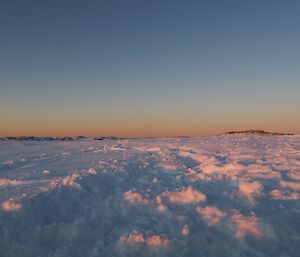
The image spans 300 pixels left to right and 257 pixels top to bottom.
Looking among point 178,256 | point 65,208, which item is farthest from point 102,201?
point 178,256

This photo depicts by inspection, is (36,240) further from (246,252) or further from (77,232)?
(246,252)

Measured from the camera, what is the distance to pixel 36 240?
222 inches

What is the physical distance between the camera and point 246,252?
5320 millimetres

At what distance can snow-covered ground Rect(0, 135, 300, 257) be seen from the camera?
546 centimetres

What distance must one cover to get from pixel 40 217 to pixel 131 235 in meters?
1.78

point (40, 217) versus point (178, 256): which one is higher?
point (40, 217)

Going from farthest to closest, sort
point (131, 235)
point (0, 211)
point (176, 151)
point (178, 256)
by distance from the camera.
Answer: point (176, 151), point (0, 211), point (131, 235), point (178, 256)

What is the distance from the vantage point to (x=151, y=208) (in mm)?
6691

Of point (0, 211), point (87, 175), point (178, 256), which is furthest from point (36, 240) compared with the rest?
point (87, 175)

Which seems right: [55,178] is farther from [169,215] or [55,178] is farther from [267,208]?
[267,208]

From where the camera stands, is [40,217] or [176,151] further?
[176,151]

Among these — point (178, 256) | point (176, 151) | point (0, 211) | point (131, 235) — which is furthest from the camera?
point (176, 151)

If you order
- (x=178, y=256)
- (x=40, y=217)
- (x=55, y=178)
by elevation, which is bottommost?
(x=178, y=256)

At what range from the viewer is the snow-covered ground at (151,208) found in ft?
17.9
